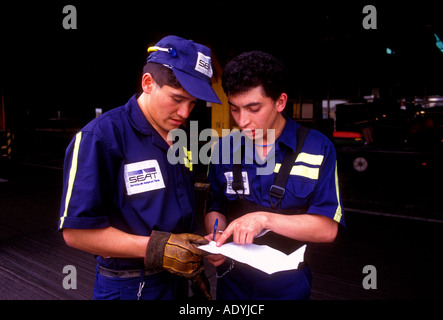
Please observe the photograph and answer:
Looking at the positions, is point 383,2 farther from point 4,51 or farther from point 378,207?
point 4,51

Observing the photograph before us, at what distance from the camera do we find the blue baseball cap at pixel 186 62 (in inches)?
45.1

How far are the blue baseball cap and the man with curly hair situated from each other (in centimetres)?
13

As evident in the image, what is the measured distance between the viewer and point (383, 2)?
6.71 meters

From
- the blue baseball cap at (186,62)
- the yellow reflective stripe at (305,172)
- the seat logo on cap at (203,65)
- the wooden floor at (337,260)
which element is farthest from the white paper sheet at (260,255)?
the wooden floor at (337,260)

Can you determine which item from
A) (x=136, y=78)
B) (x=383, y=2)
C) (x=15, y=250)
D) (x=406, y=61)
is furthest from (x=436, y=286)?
(x=406, y=61)

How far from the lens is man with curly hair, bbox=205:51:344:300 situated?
116 centimetres

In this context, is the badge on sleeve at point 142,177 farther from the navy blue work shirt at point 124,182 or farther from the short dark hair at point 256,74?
the short dark hair at point 256,74

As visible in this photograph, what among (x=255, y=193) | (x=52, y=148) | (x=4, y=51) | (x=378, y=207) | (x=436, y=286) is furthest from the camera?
(x=52, y=148)

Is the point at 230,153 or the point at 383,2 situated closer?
the point at 230,153

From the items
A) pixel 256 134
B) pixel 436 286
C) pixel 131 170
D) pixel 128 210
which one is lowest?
pixel 436 286

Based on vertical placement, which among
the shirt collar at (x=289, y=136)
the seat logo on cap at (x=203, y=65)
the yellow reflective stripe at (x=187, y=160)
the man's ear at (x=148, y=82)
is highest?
the seat logo on cap at (x=203, y=65)

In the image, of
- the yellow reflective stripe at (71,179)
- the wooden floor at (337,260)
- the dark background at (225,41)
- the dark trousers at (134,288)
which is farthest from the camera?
the dark background at (225,41)

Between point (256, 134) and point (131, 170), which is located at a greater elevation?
point (256, 134)

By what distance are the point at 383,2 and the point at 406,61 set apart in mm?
7645
